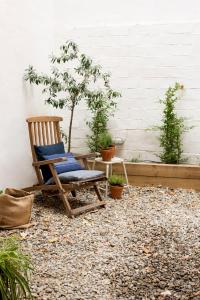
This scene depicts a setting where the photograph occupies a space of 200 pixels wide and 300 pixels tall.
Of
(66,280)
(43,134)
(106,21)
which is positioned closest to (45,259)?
(66,280)

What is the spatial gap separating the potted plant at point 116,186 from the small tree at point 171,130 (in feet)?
3.03

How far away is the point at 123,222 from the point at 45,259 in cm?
119

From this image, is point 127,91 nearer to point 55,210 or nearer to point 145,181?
point 145,181

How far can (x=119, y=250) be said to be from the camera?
3.56m

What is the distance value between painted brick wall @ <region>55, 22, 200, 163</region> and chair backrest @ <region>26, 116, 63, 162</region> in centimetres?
94

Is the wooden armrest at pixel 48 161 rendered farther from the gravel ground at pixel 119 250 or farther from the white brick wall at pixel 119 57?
the white brick wall at pixel 119 57

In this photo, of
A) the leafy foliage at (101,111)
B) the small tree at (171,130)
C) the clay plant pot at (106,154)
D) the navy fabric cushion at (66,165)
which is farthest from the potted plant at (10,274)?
the small tree at (171,130)

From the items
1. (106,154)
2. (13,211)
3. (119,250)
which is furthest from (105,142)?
(119,250)

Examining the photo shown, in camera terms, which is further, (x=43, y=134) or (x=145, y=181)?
(x=145, y=181)

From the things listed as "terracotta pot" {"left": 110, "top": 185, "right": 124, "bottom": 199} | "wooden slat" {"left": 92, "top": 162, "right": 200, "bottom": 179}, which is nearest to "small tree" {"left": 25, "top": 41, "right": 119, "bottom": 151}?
"wooden slat" {"left": 92, "top": 162, "right": 200, "bottom": 179}

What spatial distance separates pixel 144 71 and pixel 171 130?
3.06ft

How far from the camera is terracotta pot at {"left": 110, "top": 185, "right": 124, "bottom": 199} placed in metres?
5.16

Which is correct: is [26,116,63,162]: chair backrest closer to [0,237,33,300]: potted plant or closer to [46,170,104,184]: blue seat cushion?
[46,170,104,184]: blue seat cushion

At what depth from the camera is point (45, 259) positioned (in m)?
3.36
